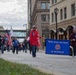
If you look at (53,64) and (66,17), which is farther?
(66,17)

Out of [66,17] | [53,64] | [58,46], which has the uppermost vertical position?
[66,17]

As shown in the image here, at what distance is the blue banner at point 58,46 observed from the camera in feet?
68.9

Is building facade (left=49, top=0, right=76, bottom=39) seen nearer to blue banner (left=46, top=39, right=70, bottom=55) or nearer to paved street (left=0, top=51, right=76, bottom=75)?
blue banner (left=46, top=39, right=70, bottom=55)

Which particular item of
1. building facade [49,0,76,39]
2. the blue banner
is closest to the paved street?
the blue banner

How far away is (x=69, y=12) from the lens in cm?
5028

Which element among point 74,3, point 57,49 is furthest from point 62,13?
point 57,49

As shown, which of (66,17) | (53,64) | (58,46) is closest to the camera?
(53,64)

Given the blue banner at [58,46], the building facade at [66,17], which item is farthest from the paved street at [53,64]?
the building facade at [66,17]

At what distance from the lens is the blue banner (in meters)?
21.0

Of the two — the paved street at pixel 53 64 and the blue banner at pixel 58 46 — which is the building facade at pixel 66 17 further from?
the paved street at pixel 53 64

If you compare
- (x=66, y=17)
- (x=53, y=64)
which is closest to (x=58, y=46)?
(x=53, y=64)

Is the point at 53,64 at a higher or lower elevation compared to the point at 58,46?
lower

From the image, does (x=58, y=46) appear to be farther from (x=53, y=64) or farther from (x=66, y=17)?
(x=66, y=17)

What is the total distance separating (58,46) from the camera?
21.2 m
